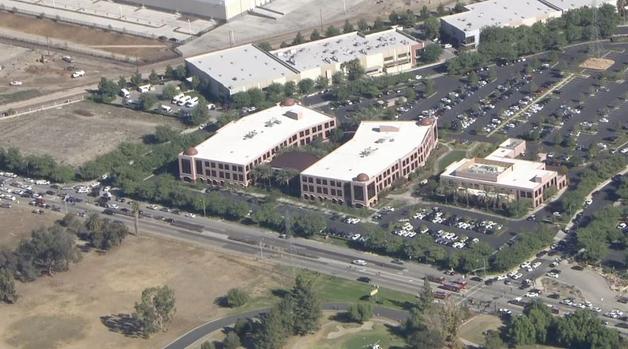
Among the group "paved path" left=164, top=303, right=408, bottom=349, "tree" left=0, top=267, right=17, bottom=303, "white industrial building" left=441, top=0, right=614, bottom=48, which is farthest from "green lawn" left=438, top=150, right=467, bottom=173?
"tree" left=0, top=267, right=17, bottom=303

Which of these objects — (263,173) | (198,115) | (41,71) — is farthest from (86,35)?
(263,173)

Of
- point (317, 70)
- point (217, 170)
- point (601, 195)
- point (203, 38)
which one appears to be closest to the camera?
point (601, 195)

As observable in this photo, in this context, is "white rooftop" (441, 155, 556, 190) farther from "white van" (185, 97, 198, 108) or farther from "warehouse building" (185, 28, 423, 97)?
"white van" (185, 97, 198, 108)

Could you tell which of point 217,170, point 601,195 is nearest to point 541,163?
point 601,195

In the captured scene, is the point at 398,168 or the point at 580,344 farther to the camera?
the point at 398,168

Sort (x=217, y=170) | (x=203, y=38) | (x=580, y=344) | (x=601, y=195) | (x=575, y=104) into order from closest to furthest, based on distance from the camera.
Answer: (x=580, y=344), (x=601, y=195), (x=217, y=170), (x=575, y=104), (x=203, y=38)

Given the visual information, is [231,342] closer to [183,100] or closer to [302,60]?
[183,100]

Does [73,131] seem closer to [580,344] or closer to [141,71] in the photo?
[141,71]
